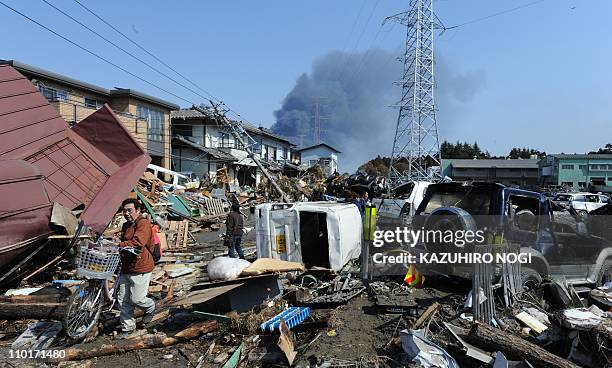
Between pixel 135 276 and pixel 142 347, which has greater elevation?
pixel 135 276

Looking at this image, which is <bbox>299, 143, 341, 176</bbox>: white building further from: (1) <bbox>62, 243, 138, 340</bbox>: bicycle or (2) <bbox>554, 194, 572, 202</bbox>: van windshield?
(1) <bbox>62, 243, 138, 340</bbox>: bicycle

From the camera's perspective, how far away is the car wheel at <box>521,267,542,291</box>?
6336 millimetres

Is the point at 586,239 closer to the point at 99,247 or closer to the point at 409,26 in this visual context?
the point at 99,247

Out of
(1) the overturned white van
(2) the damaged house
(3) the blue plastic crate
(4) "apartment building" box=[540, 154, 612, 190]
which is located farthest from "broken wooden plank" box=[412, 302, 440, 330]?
(4) "apartment building" box=[540, 154, 612, 190]

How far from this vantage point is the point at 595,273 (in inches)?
284

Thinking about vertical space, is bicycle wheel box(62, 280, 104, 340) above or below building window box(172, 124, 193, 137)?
below

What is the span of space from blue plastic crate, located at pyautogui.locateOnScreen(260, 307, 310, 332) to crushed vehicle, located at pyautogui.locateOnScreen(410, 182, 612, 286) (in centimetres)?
250

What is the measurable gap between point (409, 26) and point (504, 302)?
108 feet

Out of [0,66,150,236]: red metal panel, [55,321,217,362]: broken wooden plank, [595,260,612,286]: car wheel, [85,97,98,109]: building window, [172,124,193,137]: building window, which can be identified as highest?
[85,97,98,109]: building window

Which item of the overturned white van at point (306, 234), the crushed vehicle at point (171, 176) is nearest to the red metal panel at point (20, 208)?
the overturned white van at point (306, 234)

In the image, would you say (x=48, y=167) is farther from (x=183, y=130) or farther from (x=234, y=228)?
(x=183, y=130)

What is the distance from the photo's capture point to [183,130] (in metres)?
35.0

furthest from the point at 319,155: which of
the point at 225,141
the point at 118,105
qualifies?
the point at 118,105

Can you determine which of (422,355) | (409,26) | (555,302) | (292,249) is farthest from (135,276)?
(409,26)
